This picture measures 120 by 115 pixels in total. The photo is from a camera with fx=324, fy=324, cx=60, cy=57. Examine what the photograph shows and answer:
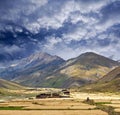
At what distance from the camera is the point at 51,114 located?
295 feet

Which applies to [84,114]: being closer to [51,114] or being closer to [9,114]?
[51,114]

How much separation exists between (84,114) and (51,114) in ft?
30.0

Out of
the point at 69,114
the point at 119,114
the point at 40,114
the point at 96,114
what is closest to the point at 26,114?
the point at 40,114

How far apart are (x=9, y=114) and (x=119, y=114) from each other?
100 ft

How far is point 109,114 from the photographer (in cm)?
8969

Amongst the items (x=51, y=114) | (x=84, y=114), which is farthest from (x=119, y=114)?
(x=51, y=114)

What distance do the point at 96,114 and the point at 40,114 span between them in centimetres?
1548

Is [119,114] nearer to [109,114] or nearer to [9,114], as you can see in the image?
[109,114]

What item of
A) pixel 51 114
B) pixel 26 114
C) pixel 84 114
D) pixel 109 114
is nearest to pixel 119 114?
pixel 109 114

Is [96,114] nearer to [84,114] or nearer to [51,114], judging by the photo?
[84,114]

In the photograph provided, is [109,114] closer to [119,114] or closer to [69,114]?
[119,114]

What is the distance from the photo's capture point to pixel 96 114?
8919 centimetres

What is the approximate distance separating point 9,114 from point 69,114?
16645 mm

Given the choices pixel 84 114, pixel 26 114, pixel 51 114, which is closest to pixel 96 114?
pixel 84 114
